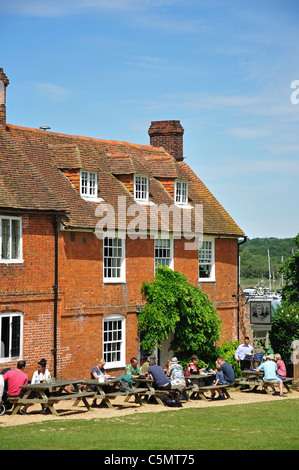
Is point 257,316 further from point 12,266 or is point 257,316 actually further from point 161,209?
point 12,266

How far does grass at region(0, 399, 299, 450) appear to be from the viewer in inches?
663

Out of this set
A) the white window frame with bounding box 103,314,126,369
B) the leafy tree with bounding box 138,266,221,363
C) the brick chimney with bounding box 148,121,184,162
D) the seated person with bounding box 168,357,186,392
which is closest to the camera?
the seated person with bounding box 168,357,186,392

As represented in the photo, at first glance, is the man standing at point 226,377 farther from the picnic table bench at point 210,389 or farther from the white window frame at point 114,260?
the white window frame at point 114,260

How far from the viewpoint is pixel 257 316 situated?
111 feet

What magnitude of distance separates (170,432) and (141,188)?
568 inches

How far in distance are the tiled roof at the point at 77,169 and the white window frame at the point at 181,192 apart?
0.28 metres

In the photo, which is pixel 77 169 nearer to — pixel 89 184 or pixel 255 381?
pixel 89 184

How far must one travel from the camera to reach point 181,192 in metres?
33.6

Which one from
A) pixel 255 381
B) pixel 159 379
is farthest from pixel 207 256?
pixel 159 379

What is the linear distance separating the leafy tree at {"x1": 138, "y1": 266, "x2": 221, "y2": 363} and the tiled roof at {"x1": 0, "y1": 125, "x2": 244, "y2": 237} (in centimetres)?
291

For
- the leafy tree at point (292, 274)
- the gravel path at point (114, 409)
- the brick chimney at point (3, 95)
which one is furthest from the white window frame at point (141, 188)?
the leafy tree at point (292, 274)

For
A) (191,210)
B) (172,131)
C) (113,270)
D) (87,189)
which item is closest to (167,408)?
(113,270)

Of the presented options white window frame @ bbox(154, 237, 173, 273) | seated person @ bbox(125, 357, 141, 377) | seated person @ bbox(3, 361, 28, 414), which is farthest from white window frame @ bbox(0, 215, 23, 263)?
white window frame @ bbox(154, 237, 173, 273)

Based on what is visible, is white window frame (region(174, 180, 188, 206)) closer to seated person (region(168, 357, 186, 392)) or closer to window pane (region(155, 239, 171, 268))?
window pane (region(155, 239, 171, 268))
